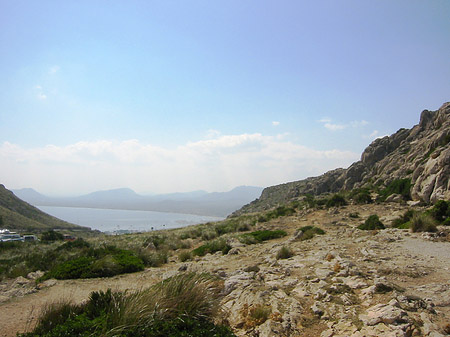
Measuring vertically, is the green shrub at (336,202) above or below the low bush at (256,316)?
above

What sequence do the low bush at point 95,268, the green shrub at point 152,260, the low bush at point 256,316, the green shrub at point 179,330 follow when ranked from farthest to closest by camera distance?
1. the green shrub at point 152,260
2. the low bush at point 95,268
3. the low bush at point 256,316
4. the green shrub at point 179,330

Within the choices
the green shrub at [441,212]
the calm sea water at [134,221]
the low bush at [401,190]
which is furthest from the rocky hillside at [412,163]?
the calm sea water at [134,221]

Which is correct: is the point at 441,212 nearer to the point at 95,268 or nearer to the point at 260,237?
the point at 260,237

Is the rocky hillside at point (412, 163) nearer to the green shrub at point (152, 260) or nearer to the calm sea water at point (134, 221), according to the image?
the green shrub at point (152, 260)

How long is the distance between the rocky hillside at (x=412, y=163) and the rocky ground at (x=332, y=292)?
11.3 m

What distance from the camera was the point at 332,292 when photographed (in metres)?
6.36

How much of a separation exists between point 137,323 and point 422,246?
33.4ft

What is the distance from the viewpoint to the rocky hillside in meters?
21.4

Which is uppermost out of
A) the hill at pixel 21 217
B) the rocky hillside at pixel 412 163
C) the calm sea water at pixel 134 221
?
the rocky hillside at pixel 412 163

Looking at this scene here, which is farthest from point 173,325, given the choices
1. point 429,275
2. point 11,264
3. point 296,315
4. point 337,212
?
point 337,212

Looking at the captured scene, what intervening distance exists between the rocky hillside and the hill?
5092 centimetres

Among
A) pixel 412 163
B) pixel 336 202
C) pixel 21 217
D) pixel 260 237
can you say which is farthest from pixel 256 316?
pixel 21 217

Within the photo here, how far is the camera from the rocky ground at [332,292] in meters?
4.91

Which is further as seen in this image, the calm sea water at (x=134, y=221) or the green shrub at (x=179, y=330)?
the calm sea water at (x=134, y=221)
